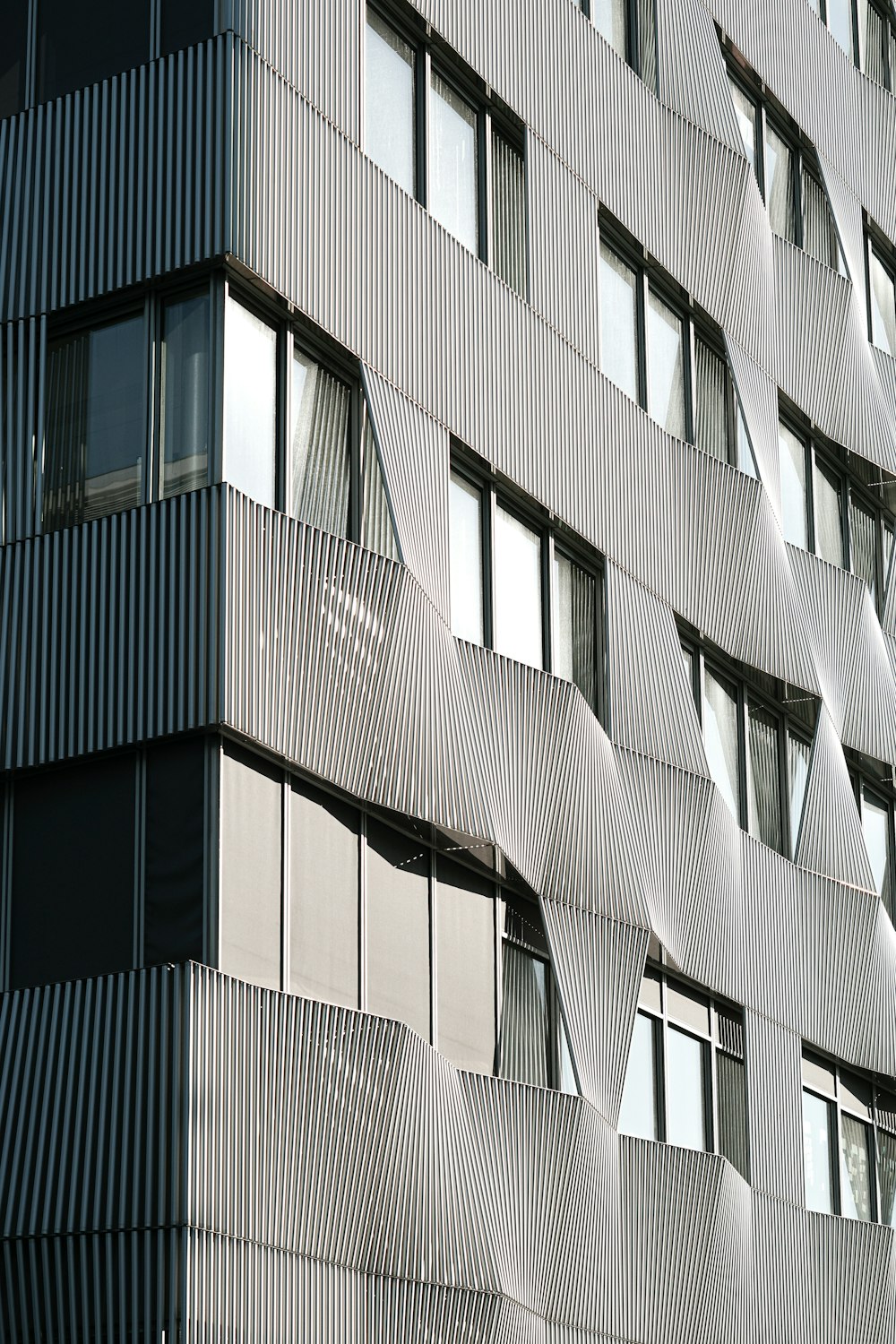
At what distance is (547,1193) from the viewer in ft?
62.1

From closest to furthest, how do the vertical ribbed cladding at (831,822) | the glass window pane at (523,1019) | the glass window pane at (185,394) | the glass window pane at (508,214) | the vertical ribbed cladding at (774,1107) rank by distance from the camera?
the glass window pane at (185,394) < the glass window pane at (523,1019) < the glass window pane at (508,214) < the vertical ribbed cladding at (774,1107) < the vertical ribbed cladding at (831,822)

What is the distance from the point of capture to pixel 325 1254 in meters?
15.9

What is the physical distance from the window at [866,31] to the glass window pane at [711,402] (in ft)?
26.8

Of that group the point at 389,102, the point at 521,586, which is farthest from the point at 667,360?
the point at 389,102

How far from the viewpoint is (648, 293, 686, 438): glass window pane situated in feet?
82.2

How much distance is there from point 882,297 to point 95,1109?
22.1 metres

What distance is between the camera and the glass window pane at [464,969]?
18.4m

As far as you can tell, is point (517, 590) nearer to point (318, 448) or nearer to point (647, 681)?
point (647, 681)

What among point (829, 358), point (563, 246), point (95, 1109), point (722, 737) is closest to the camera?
point (95, 1109)

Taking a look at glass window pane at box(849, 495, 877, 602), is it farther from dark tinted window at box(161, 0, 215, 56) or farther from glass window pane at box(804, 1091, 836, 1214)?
dark tinted window at box(161, 0, 215, 56)

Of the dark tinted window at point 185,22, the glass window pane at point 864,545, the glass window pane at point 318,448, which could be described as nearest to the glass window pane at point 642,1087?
the glass window pane at point 318,448

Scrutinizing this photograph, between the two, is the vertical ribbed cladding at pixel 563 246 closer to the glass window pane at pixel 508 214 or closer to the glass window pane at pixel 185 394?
the glass window pane at pixel 508 214

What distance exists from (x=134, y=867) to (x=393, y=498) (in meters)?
4.24

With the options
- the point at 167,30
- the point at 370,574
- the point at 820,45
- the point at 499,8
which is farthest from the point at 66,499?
the point at 820,45
